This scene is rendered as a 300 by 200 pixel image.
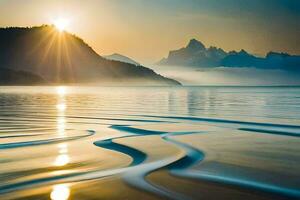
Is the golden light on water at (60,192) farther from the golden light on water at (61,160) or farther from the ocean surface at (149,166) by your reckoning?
the golden light on water at (61,160)

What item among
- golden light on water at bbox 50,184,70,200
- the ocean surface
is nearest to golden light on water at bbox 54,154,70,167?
the ocean surface

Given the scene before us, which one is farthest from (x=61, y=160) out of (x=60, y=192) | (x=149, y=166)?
(x=60, y=192)

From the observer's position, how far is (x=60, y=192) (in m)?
7.61

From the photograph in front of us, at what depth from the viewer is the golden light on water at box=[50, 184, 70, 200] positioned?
731 centimetres

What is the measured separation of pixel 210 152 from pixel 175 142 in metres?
2.45

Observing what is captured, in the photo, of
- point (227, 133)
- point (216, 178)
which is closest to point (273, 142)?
point (227, 133)

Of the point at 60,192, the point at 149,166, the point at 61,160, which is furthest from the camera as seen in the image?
the point at 61,160

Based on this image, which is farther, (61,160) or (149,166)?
(61,160)

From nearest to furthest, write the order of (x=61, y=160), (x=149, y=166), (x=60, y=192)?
(x=60, y=192) → (x=149, y=166) → (x=61, y=160)

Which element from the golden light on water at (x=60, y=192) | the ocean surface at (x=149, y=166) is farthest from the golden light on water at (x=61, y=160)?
the golden light on water at (x=60, y=192)

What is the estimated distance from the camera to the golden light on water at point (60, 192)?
731cm

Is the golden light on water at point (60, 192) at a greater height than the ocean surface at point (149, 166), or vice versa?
the ocean surface at point (149, 166)

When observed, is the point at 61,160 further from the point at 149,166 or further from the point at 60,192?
the point at 60,192

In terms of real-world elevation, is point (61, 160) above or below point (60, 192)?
above
